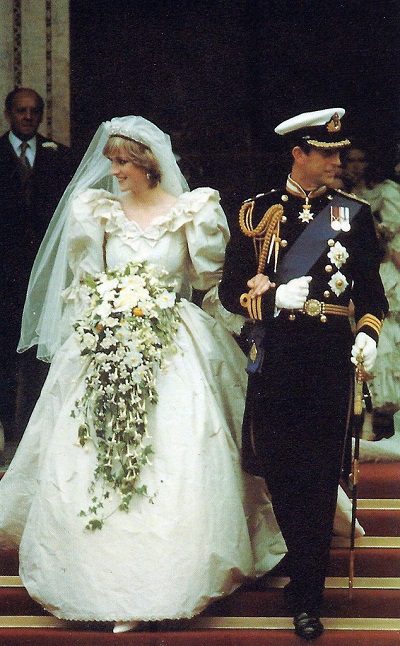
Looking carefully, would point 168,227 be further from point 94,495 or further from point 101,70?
point 101,70

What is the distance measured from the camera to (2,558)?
5.39 metres

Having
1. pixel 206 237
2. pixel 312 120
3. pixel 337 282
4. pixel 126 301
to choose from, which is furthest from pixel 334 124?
pixel 126 301

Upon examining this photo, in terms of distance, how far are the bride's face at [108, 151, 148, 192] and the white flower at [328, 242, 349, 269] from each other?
0.83 meters

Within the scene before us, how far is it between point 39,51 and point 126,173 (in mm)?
1621

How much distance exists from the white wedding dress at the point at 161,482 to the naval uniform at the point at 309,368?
0.68 feet

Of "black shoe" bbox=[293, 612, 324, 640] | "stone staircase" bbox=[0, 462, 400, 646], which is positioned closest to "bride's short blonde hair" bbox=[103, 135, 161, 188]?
"stone staircase" bbox=[0, 462, 400, 646]

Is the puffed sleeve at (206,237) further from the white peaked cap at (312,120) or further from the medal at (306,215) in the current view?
the white peaked cap at (312,120)

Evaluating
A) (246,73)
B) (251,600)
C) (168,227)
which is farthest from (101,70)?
(251,600)

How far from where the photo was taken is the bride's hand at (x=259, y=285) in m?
4.85

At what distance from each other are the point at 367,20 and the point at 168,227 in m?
1.96

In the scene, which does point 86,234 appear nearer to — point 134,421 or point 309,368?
point 134,421

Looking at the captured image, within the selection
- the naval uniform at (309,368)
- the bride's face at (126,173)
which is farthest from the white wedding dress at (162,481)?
the naval uniform at (309,368)

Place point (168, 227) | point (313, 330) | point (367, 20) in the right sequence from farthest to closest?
point (367, 20) < point (168, 227) < point (313, 330)

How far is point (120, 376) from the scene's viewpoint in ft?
16.2
